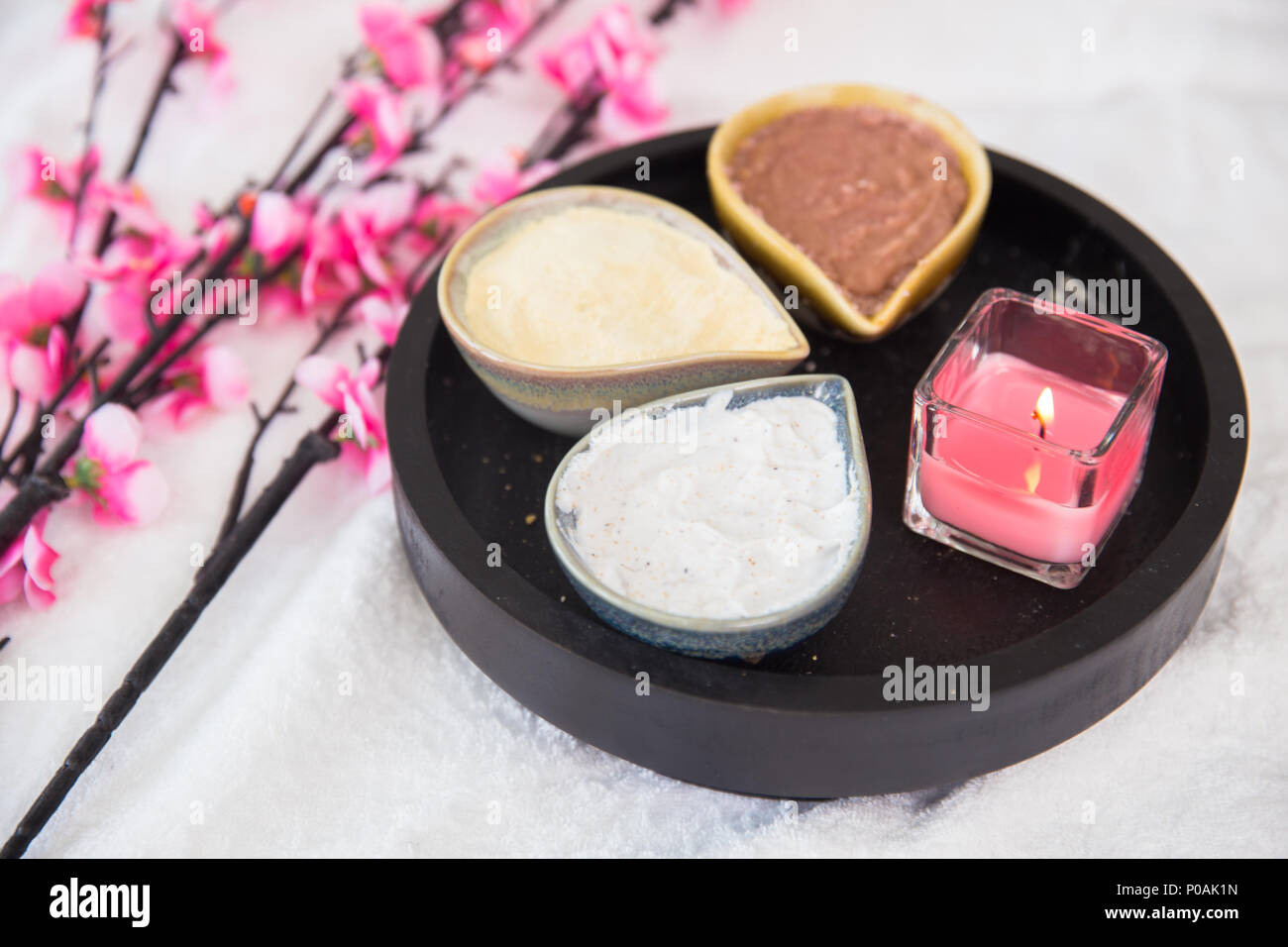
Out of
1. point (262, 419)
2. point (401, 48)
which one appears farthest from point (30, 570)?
point (401, 48)

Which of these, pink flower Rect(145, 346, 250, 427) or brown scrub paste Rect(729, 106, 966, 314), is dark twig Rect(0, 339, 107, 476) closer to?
pink flower Rect(145, 346, 250, 427)

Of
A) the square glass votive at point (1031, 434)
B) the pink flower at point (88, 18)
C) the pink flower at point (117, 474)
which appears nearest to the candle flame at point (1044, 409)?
the square glass votive at point (1031, 434)

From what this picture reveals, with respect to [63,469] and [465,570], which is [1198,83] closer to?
[465,570]

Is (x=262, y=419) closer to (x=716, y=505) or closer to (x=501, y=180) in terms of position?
(x=501, y=180)

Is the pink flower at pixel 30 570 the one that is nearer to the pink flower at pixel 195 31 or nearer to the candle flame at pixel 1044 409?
the pink flower at pixel 195 31

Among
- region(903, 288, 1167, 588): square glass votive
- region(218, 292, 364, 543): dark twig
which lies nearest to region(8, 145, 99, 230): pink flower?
region(218, 292, 364, 543): dark twig

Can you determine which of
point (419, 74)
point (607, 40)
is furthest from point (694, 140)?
point (419, 74)
